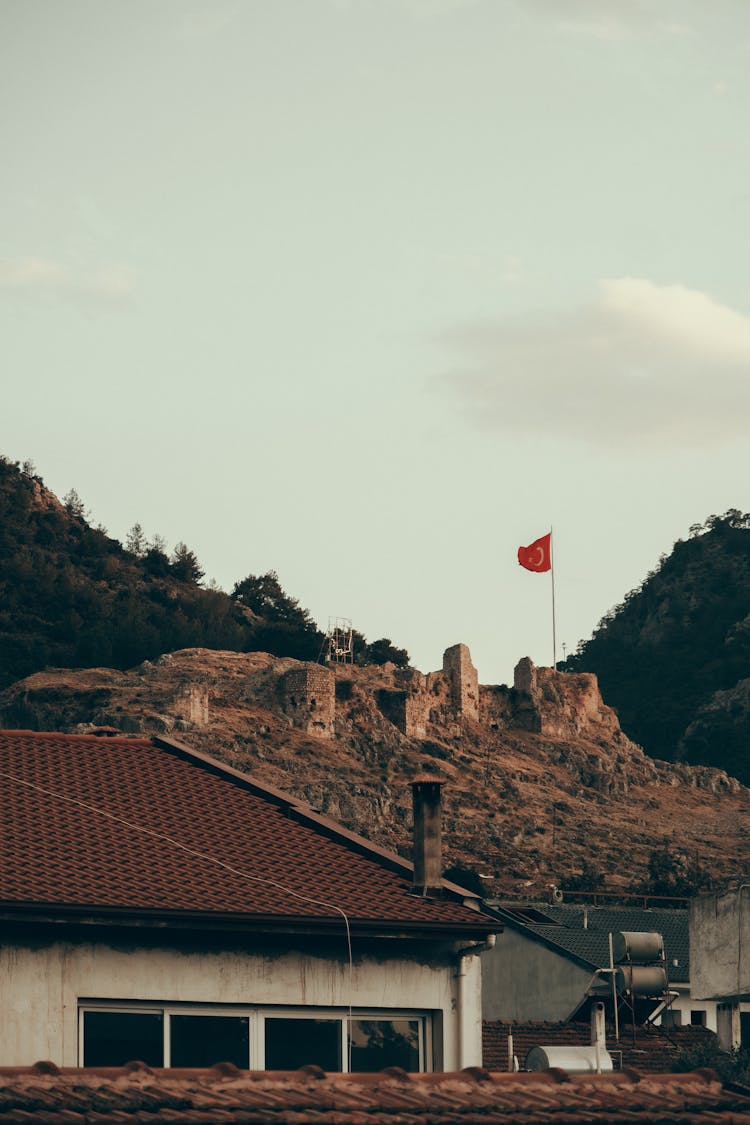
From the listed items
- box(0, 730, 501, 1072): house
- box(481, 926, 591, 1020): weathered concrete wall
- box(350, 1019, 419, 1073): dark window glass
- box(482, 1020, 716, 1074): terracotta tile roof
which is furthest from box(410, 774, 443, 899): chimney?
box(481, 926, 591, 1020): weathered concrete wall

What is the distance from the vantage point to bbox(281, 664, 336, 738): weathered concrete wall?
12812 centimetres

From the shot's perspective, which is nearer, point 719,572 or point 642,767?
point 642,767

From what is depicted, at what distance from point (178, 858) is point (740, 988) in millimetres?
7047

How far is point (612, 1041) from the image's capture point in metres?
33.0

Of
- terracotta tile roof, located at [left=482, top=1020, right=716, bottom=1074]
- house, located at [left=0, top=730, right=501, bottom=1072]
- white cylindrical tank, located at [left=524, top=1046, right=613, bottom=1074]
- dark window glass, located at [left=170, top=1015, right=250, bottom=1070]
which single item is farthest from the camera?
terracotta tile roof, located at [left=482, top=1020, right=716, bottom=1074]

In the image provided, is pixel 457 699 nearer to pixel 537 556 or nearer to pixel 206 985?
pixel 537 556

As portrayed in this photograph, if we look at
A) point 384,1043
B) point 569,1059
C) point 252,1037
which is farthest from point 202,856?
point 569,1059

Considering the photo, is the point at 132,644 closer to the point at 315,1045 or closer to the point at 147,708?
the point at 147,708

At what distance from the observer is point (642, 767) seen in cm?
14738

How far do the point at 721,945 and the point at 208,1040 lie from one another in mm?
7655

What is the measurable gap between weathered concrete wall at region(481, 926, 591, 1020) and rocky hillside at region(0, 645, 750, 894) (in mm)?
60965

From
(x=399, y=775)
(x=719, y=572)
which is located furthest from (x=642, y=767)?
(x=719, y=572)

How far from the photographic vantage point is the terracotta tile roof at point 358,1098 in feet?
38.8

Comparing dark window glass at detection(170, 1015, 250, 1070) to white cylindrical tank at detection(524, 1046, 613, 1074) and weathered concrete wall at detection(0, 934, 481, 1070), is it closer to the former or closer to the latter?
weathered concrete wall at detection(0, 934, 481, 1070)
